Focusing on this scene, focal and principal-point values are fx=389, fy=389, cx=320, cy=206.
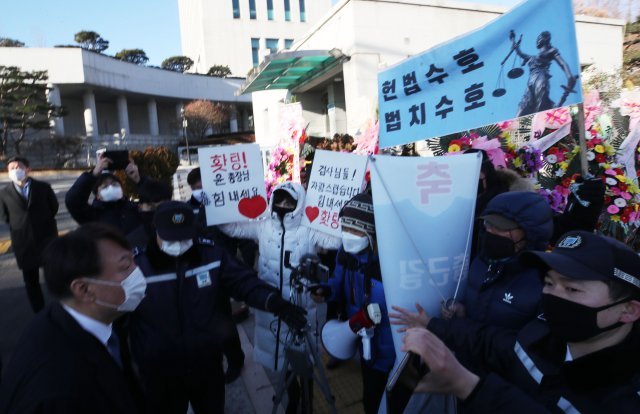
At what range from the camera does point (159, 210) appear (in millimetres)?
2275

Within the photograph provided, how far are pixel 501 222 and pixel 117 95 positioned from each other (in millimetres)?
41161

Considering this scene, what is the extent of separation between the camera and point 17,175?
4336mm

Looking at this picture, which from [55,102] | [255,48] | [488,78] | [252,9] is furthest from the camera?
[255,48]

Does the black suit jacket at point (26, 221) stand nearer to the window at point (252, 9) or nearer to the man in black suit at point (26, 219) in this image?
the man in black suit at point (26, 219)

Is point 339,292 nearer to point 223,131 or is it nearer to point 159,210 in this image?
point 159,210

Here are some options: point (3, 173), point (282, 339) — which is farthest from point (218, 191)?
point (3, 173)

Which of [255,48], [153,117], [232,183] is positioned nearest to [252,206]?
[232,183]

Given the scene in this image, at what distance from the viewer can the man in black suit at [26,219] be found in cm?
433

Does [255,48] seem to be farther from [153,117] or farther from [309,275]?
[309,275]

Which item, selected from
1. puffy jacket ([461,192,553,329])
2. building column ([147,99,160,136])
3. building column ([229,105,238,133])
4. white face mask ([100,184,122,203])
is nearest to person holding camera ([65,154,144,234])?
white face mask ([100,184,122,203])

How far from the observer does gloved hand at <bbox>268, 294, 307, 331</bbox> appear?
2150mm

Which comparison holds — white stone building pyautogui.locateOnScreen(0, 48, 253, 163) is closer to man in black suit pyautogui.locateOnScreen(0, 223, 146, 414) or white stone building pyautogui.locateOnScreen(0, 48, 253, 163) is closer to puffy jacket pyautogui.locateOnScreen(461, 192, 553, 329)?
man in black suit pyautogui.locateOnScreen(0, 223, 146, 414)

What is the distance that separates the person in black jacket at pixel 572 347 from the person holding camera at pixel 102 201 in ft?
10.6

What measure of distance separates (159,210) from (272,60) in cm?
987
